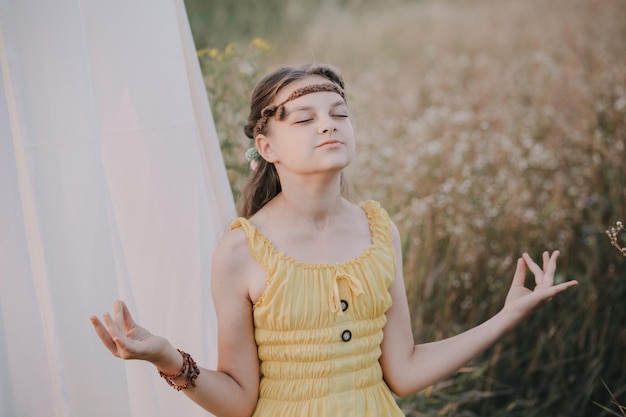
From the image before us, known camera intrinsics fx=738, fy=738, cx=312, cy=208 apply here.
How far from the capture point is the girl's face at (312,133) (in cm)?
176

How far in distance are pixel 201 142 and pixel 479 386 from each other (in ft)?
6.25

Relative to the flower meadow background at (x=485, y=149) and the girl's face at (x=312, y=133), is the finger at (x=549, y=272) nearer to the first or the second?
the girl's face at (x=312, y=133)

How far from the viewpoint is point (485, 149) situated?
13.7ft

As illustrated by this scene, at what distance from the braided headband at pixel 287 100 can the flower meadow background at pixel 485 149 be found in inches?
35.3

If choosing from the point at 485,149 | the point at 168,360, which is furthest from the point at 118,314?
the point at 485,149

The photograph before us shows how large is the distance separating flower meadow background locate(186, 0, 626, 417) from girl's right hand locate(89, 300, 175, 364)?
4.28 ft

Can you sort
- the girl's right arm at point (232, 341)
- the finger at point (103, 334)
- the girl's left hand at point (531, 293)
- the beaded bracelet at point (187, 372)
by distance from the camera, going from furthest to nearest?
the girl's left hand at point (531, 293) → the girl's right arm at point (232, 341) → the beaded bracelet at point (187, 372) → the finger at point (103, 334)

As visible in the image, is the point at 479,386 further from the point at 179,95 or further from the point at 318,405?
the point at 179,95

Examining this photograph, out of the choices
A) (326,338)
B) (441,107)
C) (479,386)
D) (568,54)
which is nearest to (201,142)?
(326,338)

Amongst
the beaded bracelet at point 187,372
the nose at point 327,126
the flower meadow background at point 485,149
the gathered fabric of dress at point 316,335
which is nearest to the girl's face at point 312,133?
the nose at point 327,126

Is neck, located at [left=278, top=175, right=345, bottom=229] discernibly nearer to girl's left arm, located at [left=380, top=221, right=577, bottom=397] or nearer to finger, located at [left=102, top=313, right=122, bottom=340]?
girl's left arm, located at [left=380, top=221, right=577, bottom=397]

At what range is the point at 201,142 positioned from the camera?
2.24 meters

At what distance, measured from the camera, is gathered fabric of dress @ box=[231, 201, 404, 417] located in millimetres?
1761

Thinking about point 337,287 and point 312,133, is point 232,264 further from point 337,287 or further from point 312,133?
point 312,133
